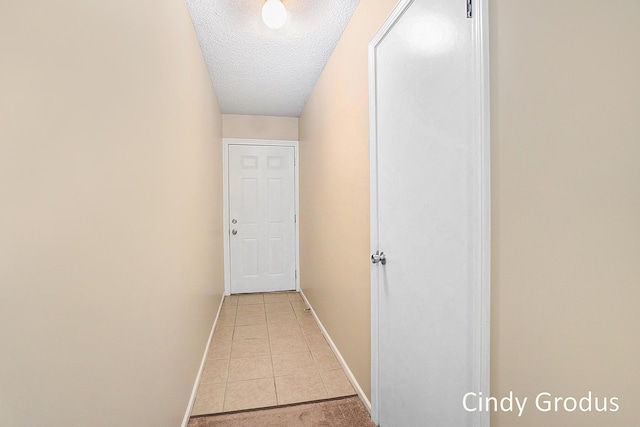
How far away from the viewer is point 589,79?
636 mm

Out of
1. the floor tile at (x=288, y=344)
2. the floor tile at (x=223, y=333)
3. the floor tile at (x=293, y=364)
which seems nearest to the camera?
the floor tile at (x=293, y=364)

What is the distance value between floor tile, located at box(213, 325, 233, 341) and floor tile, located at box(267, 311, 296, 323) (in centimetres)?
43

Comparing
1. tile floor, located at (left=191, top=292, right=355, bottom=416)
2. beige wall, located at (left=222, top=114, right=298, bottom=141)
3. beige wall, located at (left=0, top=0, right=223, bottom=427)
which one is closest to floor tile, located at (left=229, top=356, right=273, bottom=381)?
tile floor, located at (left=191, top=292, right=355, bottom=416)

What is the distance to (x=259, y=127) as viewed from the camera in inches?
167

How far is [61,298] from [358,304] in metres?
1.60

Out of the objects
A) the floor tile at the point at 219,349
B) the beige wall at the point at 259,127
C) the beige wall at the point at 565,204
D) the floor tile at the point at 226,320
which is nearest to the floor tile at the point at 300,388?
the floor tile at the point at 219,349

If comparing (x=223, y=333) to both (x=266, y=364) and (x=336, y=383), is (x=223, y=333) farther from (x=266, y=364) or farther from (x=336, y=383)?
(x=336, y=383)

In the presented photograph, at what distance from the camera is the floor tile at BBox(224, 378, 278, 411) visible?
189cm

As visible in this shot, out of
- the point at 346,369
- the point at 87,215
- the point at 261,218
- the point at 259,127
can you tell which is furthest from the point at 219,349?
the point at 259,127

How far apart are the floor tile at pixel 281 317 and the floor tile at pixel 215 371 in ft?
2.93

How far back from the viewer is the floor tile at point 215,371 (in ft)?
7.07

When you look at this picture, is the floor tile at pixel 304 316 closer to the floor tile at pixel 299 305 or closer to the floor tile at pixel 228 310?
the floor tile at pixel 299 305

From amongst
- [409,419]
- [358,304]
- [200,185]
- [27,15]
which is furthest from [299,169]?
[27,15]

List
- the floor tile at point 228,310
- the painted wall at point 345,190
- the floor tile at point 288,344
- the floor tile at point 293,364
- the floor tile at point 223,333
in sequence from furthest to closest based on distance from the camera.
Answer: the floor tile at point 228,310, the floor tile at point 223,333, the floor tile at point 288,344, the floor tile at point 293,364, the painted wall at point 345,190
